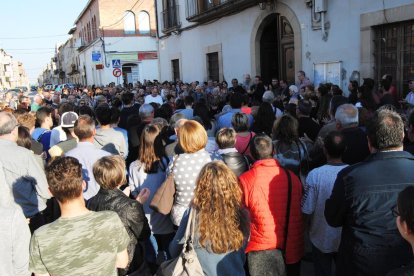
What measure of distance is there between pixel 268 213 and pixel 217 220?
582 mm

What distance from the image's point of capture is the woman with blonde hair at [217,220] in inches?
94.0

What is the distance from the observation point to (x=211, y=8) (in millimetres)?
13664

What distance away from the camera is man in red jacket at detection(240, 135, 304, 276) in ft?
9.16

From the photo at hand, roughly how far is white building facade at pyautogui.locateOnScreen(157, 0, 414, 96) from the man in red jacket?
6.07m

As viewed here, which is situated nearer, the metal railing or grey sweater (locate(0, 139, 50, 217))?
grey sweater (locate(0, 139, 50, 217))

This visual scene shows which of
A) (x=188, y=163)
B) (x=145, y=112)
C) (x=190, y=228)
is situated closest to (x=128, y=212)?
(x=190, y=228)

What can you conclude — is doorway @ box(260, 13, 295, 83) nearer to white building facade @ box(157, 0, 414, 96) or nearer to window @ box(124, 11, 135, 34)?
white building facade @ box(157, 0, 414, 96)

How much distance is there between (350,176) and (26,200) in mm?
2939

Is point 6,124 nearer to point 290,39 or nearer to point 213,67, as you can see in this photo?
point 290,39

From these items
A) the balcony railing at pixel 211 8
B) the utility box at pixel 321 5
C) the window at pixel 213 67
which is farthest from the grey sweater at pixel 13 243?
the window at pixel 213 67

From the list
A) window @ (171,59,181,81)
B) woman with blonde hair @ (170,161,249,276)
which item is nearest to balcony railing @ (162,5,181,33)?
window @ (171,59,181,81)

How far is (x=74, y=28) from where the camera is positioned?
49.7m

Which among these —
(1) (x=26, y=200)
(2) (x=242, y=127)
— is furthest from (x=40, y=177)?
(2) (x=242, y=127)

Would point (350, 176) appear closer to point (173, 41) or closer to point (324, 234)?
point (324, 234)
